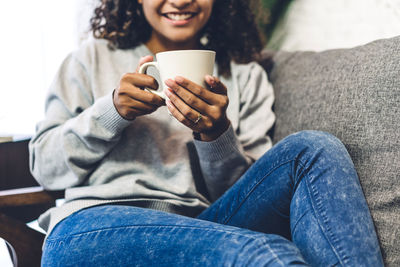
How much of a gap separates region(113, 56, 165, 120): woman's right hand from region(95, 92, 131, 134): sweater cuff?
1.0 inches

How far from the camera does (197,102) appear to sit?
2.15ft

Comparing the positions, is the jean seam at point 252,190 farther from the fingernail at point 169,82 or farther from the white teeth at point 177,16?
the white teeth at point 177,16

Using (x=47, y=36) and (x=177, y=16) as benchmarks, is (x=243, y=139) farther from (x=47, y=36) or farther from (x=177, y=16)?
(x=47, y=36)

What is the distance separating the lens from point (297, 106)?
90 centimetres

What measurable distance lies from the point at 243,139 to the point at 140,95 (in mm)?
371

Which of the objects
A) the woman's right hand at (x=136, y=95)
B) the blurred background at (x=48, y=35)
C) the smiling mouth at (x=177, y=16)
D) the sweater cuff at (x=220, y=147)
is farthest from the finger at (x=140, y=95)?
the blurred background at (x=48, y=35)

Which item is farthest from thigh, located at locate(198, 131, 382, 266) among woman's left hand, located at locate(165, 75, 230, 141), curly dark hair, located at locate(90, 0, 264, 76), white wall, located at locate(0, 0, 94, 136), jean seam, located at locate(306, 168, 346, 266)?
white wall, located at locate(0, 0, 94, 136)

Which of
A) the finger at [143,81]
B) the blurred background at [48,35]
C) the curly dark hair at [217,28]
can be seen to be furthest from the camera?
the blurred background at [48,35]

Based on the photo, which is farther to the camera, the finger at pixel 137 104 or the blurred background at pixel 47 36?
the blurred background at pixel 47 36

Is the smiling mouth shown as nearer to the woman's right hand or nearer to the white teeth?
the white teeth

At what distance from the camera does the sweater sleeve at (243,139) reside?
82 cm

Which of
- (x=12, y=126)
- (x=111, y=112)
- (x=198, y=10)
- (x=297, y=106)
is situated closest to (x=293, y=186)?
(x=297, y=106)

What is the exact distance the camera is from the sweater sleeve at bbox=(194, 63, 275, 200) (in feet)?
2.69

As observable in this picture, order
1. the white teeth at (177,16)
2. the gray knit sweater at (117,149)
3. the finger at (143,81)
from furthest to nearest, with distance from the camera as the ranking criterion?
1. the white teeth at (177,16)
2. the gray knit sweater at (117,149)
3. the finger at (143,81)
